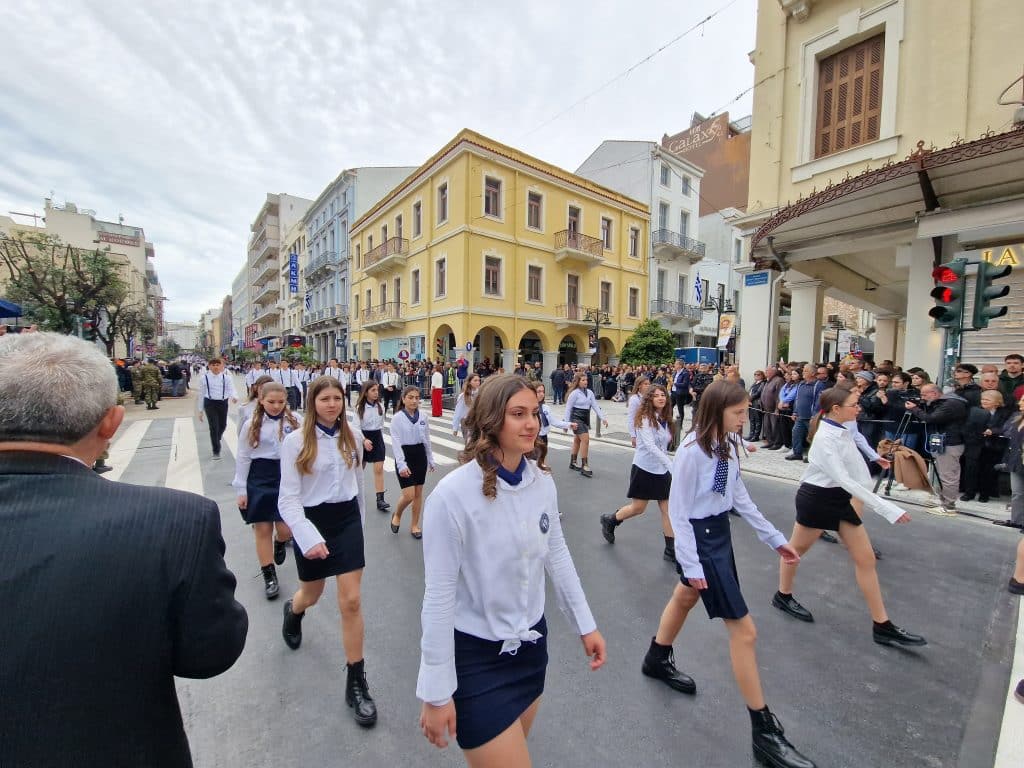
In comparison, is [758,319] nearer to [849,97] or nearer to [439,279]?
[849,97]

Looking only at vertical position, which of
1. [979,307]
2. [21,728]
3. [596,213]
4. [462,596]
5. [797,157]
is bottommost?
[462,596]

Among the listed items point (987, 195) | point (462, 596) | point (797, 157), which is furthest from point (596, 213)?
point (462, 596)

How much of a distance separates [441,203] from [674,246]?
608 inches

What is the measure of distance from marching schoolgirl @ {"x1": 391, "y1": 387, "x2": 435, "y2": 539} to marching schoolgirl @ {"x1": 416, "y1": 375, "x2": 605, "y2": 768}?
367 cm

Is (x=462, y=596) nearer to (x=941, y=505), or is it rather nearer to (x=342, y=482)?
(x=342, y=482)

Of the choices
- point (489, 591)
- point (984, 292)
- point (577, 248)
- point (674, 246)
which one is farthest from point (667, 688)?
point (674, 246)

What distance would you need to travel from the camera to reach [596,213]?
27844 mm

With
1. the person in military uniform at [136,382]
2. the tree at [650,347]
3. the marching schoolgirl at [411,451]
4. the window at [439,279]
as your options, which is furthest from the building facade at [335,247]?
the marching schoolgirl at [411,451]

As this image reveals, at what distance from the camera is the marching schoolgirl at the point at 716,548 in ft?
7.82

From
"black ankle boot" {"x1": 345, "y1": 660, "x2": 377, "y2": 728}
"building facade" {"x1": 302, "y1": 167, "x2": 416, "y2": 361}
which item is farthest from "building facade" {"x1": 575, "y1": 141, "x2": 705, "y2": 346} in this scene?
"black ankle boot" {"x1": 345, "y1": 660, "x2": 377, "y2": 728}

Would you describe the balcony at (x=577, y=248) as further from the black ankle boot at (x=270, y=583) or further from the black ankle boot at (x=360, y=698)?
the black ankle boot at (x=360, y=698)

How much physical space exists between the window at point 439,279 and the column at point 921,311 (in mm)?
18844

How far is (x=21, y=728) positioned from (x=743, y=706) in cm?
313

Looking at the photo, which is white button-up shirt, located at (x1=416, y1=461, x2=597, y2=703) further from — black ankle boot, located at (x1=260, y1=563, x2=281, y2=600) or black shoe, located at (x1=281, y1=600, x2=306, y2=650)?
black ankle boot, located at (x1=260, y1=563, x2=281, y2=600)
